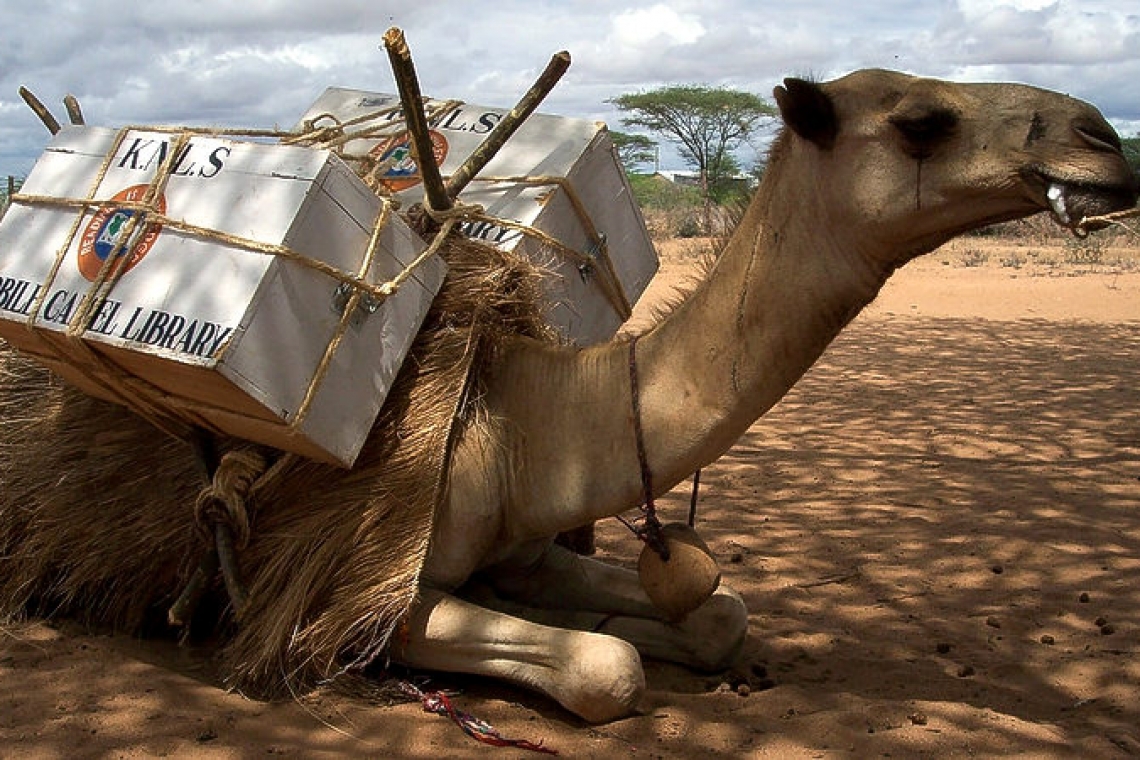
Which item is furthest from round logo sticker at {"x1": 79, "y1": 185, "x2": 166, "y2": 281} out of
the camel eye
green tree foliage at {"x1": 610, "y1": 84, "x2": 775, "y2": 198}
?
green tree foliage at {"x1": 610, "y1": 84, "x2": 775, "y2": 198}

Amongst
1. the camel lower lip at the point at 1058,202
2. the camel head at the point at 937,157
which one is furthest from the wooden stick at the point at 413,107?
the camel lower lip at the point at 1058,202

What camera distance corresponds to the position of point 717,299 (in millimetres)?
3357

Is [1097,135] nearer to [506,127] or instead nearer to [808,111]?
[808,111]

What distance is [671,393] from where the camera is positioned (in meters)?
3.45

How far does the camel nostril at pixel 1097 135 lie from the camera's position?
2648mm

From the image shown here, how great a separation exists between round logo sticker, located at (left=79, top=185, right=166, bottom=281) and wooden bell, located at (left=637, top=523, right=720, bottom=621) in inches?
63.6

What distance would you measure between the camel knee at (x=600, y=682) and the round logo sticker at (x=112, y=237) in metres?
1.57

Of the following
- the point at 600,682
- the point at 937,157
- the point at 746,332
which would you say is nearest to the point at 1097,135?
the point at 937,157

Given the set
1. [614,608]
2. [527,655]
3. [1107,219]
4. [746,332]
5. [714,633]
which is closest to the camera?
[1107,219]

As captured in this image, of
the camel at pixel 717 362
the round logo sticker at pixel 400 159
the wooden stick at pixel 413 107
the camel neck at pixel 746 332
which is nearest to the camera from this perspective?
the camel at pixel 717 362

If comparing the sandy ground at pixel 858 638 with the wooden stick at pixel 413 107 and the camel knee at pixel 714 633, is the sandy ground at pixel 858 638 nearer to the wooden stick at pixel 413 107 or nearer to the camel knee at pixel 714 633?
the camel knee at pixel 714 633

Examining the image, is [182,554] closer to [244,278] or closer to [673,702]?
[244,278]

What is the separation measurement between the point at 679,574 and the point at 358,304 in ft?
3.83

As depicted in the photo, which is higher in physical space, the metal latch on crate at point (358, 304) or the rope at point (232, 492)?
the metal latch on crate at point (358, 304)
